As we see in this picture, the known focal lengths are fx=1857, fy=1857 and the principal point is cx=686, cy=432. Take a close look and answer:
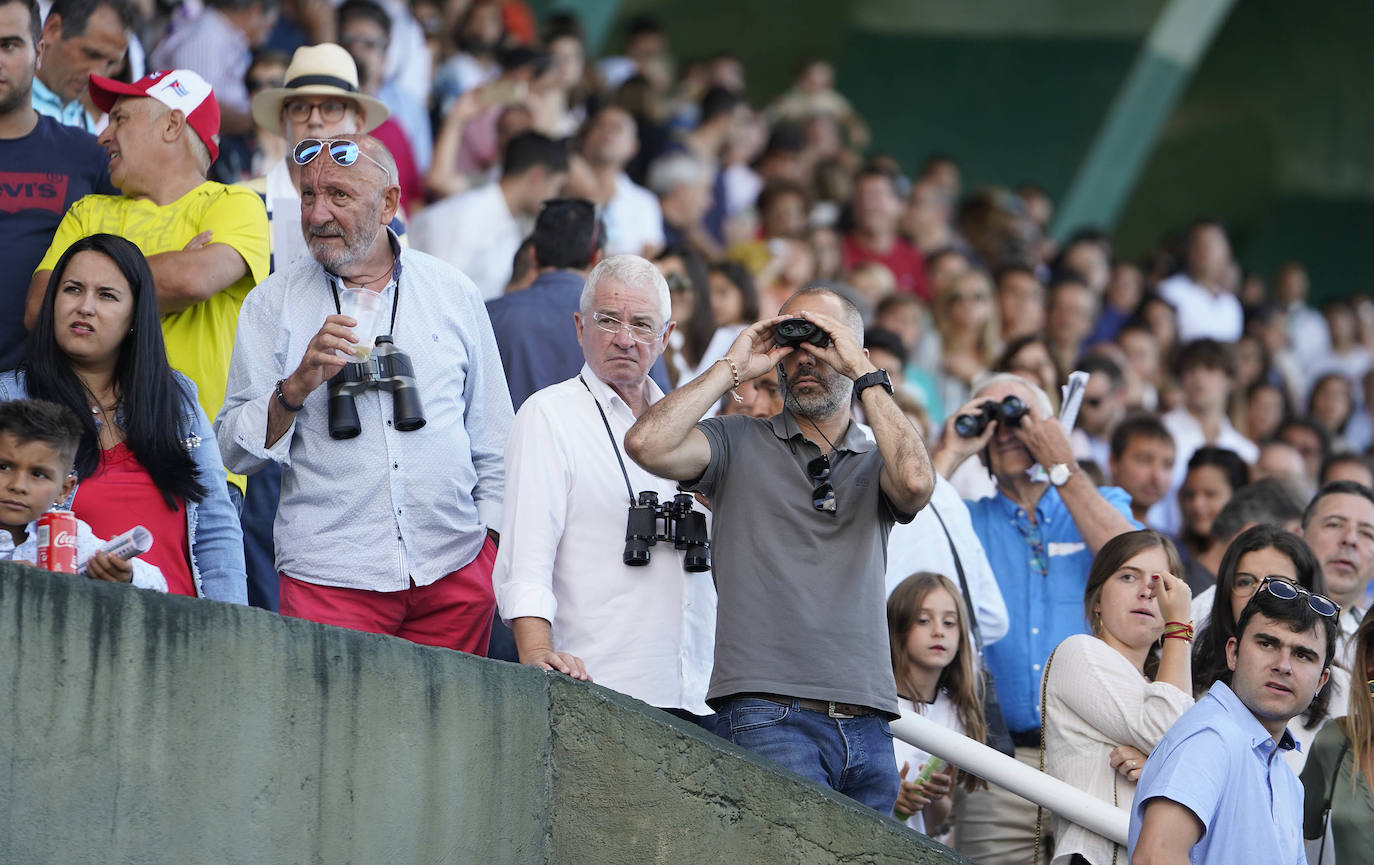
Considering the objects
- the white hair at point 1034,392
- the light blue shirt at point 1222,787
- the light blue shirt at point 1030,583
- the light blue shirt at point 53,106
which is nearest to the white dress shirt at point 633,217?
the white hair at point 1034,392

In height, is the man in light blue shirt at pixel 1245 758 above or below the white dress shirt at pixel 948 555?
below

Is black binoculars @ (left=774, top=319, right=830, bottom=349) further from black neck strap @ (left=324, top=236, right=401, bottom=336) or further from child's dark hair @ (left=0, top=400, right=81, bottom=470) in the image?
child's dark hair @ (left=0, top=400, right=81, bottom=470)

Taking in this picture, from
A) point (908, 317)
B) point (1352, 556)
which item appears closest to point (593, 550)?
point (1352, 556)

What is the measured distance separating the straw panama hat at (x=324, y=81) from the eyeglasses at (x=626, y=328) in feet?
6.41

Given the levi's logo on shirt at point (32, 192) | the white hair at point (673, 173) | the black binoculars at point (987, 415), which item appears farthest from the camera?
the white hair at point (673, 173)

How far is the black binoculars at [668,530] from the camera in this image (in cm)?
459

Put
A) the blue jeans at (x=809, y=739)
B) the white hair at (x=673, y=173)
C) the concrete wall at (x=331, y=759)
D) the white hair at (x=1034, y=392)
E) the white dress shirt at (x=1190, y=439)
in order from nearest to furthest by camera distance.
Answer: the concrete wall at (x=331, y=759)
the blue jeans at (x=809, y=739)
the white hair at (x=1034, y=392)
the white dress shirt at (x=1190, y=439)
the white hair at (x=673, y=173)

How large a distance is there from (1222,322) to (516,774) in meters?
9.51

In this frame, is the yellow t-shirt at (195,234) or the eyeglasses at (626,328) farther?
the yellow t-shirt at (195,234)

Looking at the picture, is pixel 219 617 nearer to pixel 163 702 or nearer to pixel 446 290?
pixel 163 702

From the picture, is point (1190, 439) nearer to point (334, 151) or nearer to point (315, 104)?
point (315, 104)

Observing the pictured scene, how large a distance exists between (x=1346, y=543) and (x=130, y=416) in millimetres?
4094

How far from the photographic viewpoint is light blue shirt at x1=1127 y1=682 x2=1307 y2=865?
4285 mm

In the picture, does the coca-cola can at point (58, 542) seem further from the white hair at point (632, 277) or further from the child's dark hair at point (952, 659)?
the child's dark hair at point (952, 659)
